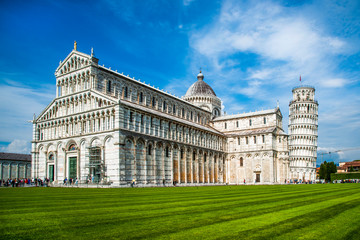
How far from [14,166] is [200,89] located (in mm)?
49218

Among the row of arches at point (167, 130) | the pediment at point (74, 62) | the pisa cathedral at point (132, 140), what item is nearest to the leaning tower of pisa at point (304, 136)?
the pisa cathedral at point (132, 140)

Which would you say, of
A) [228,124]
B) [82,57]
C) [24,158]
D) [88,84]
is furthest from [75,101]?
[228,124]

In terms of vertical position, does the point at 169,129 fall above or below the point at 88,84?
below

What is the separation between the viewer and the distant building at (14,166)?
66.4 meters

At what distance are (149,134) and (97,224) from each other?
3926cm

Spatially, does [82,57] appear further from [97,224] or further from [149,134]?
[97,224]

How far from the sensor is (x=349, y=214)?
38.3 ft

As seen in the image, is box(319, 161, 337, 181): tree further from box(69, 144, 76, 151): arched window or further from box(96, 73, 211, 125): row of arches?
box(69, 144, 76, 151): arched window

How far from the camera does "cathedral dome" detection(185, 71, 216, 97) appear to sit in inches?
3343

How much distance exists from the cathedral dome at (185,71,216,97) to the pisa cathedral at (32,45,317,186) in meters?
11.2

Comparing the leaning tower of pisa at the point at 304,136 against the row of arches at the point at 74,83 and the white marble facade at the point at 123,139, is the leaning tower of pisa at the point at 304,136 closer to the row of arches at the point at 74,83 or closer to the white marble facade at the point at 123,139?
the white marble facade at the point at 123,139

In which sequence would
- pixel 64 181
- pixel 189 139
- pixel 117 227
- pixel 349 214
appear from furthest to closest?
pixel 189 139
pixel 64 181
pixel 349 214
pixel 117 227

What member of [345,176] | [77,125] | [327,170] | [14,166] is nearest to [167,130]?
[77,125]

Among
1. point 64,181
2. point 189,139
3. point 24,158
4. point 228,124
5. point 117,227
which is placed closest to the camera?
point 117,227
